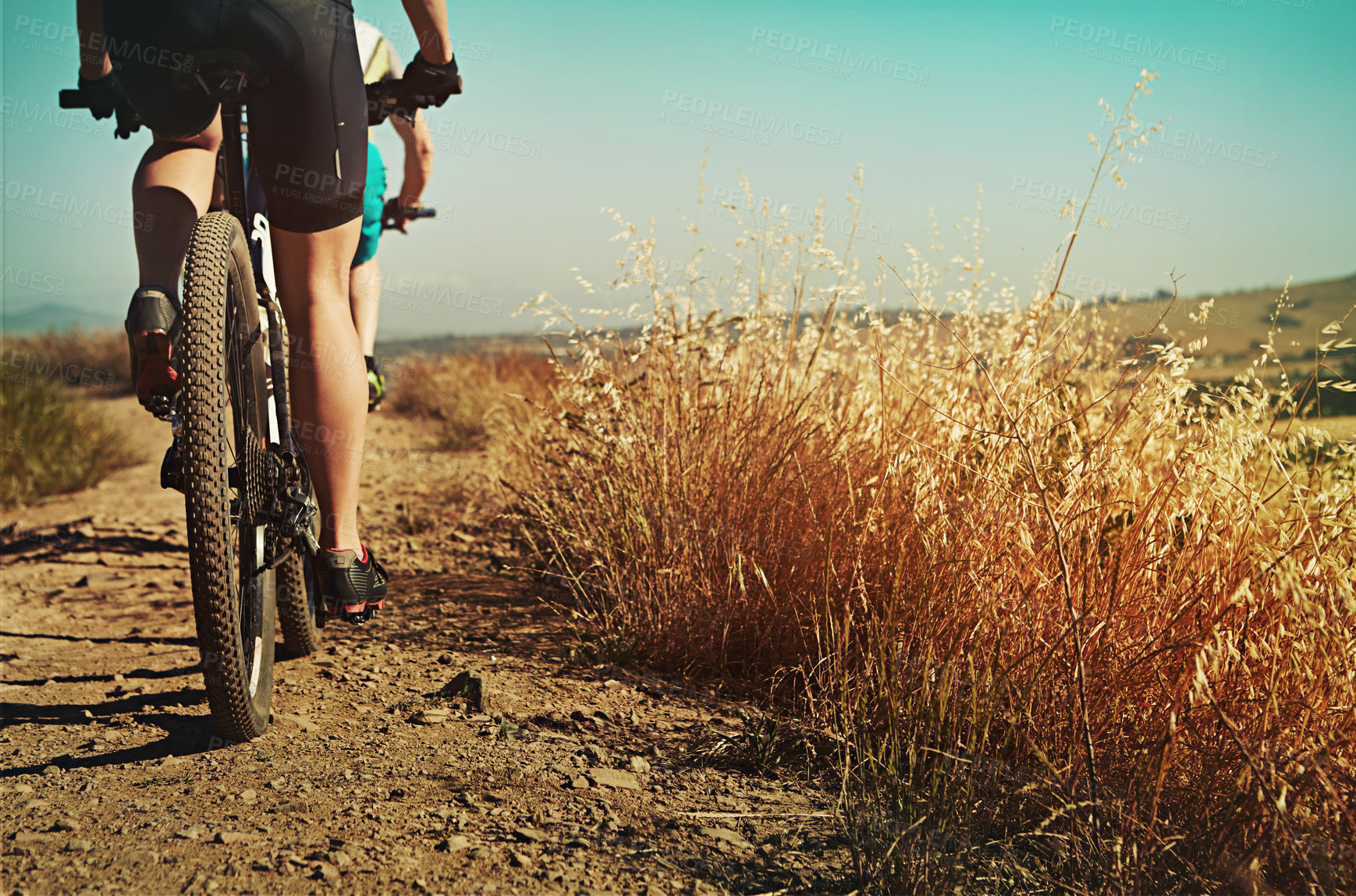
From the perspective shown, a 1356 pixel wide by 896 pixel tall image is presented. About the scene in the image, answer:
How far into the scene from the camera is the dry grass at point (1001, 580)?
4.66 ft

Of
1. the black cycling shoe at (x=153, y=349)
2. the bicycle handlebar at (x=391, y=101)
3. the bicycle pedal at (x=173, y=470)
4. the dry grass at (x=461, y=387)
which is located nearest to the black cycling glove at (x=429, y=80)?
the bicycle handlebar at (x=391, y=101)

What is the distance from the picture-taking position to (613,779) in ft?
5.54

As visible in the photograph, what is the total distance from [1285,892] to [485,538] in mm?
3099

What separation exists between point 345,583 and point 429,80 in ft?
4.24

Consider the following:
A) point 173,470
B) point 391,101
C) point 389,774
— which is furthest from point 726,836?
point 391,101

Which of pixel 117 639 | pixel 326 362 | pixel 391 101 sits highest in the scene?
pixel 391 101

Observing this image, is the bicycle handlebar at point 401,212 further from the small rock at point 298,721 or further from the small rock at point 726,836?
the small rock at point 726,836

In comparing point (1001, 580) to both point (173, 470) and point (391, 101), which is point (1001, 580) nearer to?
point (173, 470)

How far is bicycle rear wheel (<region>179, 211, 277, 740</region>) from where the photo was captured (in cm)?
157

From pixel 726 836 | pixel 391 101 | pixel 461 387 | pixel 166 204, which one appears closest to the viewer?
pixel 726 836

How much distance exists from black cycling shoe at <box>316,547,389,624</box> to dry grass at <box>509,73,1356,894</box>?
662 millimetres

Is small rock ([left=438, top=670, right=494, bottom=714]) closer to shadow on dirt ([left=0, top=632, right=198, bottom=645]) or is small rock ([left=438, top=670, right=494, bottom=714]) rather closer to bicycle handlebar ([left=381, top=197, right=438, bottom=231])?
shadow on dirt ([left=0, top=632, right=198, bottom=645])

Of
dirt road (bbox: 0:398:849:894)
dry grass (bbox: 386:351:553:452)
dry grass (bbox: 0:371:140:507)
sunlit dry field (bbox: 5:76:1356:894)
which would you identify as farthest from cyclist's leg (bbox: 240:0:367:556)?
dry grass (bbox: 0:371:140:507)

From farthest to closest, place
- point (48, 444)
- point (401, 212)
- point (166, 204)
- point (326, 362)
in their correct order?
point (48, 444)
point (401, 212)
point (326, 362)
point (166, 204)
